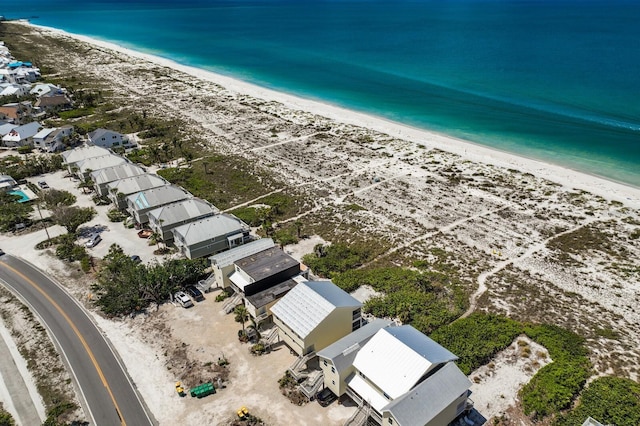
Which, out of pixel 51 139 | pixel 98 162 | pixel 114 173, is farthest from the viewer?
pixel 51 139

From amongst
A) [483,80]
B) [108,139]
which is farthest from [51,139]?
[483,80]

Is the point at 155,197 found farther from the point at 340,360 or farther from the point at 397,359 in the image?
the point at 397,359

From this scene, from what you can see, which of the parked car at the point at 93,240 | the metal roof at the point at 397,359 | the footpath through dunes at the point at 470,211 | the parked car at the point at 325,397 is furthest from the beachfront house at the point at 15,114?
the metal roof at the point at 397,359

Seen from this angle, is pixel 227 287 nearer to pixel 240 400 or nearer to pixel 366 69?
pixel 240 400

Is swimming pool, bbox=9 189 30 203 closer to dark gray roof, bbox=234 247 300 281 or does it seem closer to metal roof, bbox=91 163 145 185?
metal roof, bbox=91 163 145 185

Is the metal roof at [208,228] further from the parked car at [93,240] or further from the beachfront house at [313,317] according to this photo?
the beachfront house at [313,317]

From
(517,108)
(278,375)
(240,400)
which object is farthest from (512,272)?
(517,108)
